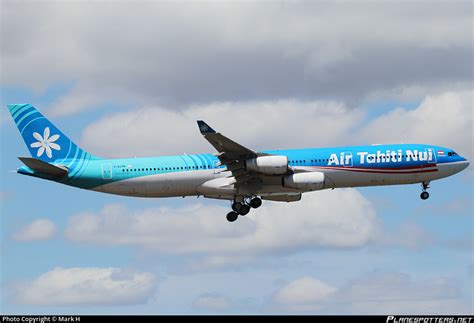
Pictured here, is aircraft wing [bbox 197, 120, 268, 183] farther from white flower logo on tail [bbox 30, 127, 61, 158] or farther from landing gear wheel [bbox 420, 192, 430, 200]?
landing gear wheel [bbox 420, 192, 430, 200]

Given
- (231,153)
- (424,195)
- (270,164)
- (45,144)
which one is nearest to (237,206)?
(231,153)

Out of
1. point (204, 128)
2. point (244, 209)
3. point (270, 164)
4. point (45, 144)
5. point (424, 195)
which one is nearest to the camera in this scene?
point (204, 128)

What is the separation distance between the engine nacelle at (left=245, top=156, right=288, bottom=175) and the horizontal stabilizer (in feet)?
56.4

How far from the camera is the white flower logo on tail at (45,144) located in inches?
3755

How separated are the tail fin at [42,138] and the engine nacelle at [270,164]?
628 inches

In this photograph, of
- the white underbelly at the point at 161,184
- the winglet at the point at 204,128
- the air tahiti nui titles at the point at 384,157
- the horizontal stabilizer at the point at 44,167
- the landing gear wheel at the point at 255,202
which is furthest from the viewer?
the landing gear wheel at the point at 255,202

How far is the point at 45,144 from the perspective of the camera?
3772 inches

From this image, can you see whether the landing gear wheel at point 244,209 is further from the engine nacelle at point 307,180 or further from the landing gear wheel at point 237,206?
the engine nacelle at point 307,180

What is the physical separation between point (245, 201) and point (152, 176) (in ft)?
32.0

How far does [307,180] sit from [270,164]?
393 cm

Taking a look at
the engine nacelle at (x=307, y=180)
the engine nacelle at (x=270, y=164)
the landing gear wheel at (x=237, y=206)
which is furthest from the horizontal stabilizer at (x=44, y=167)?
the engine nacelle at (x=307, y=180)

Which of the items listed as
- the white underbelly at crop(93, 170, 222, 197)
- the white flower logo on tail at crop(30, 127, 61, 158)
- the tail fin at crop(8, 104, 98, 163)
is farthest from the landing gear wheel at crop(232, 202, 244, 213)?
the white flower logo on tail at crop(30, 127, 61, 158)

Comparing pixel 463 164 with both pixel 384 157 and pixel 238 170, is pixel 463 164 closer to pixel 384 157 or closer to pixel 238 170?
pixel 384 157

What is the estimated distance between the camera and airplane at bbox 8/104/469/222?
298 ft
